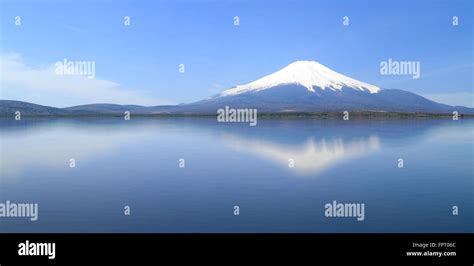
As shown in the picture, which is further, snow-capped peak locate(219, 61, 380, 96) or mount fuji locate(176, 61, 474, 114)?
mount fuji locate(176, 61, 474, 114)

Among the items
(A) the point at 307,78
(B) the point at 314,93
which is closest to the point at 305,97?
(B) the point at 314,93

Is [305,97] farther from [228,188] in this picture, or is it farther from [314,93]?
[228,188]

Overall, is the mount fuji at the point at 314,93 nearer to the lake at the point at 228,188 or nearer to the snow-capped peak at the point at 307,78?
the snow-capped peak at the point at 307,78

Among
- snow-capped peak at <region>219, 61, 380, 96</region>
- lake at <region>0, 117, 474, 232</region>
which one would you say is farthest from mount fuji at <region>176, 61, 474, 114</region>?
lake at <region>0, 117, 474, 232</region>

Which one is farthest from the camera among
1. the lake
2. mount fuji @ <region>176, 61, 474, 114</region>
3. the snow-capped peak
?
mount fuji @ <region>176, 61, 474, 114</region>

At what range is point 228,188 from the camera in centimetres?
502

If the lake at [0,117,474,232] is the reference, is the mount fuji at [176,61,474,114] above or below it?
above

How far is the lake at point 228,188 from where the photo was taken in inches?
157

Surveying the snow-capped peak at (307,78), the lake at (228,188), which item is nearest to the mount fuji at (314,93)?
A: the snow-capped peak at (307,78)

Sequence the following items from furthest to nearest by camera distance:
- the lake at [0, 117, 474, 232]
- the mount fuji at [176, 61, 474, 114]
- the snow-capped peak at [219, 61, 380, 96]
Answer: the mount fuji at [176, 61, 474, 114]
the snow-capped peak at [219, 61, 380, 96]
the lake at [0, 117, 474, 232]

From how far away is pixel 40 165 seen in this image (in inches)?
229

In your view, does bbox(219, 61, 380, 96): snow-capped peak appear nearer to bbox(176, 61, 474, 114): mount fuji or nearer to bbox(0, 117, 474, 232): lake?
bbox(176, 61, 474, 114): mount fuji

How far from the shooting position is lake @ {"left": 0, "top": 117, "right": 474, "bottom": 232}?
3.98m
